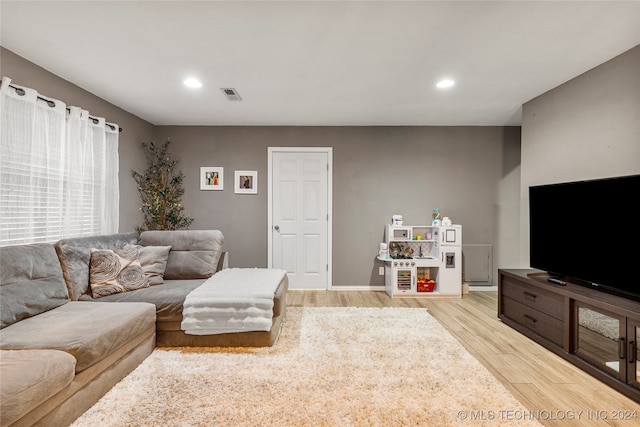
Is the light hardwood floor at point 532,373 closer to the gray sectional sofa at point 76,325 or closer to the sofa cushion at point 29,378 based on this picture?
the gray sectional sofa at point 76,325

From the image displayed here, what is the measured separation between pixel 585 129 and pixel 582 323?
1.72m

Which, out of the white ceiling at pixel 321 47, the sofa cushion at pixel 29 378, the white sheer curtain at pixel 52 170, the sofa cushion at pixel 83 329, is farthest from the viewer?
the white sheer curtain at pixel 52 170

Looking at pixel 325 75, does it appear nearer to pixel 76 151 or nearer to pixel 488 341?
pixel 76 151

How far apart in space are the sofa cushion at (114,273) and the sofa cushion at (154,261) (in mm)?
91

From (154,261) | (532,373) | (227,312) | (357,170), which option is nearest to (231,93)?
(154,261)

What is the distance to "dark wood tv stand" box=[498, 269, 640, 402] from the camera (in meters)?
2.07

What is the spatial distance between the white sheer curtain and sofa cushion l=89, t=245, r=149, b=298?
20.3 inches

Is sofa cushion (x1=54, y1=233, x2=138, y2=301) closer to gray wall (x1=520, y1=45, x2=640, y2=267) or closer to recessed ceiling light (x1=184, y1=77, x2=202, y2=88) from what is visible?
recessed ceiling light (x1=184, y1=77, x2=202, y2=88)

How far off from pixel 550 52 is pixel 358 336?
2878 mm

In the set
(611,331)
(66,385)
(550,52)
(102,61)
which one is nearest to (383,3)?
(550,52)

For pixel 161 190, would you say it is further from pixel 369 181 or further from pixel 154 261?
pixel 369 181

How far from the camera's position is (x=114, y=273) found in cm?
287

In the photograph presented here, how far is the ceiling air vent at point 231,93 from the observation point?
3387mm

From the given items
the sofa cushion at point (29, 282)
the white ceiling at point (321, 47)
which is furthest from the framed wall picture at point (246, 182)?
the sofa cushion at point (29, 282)
